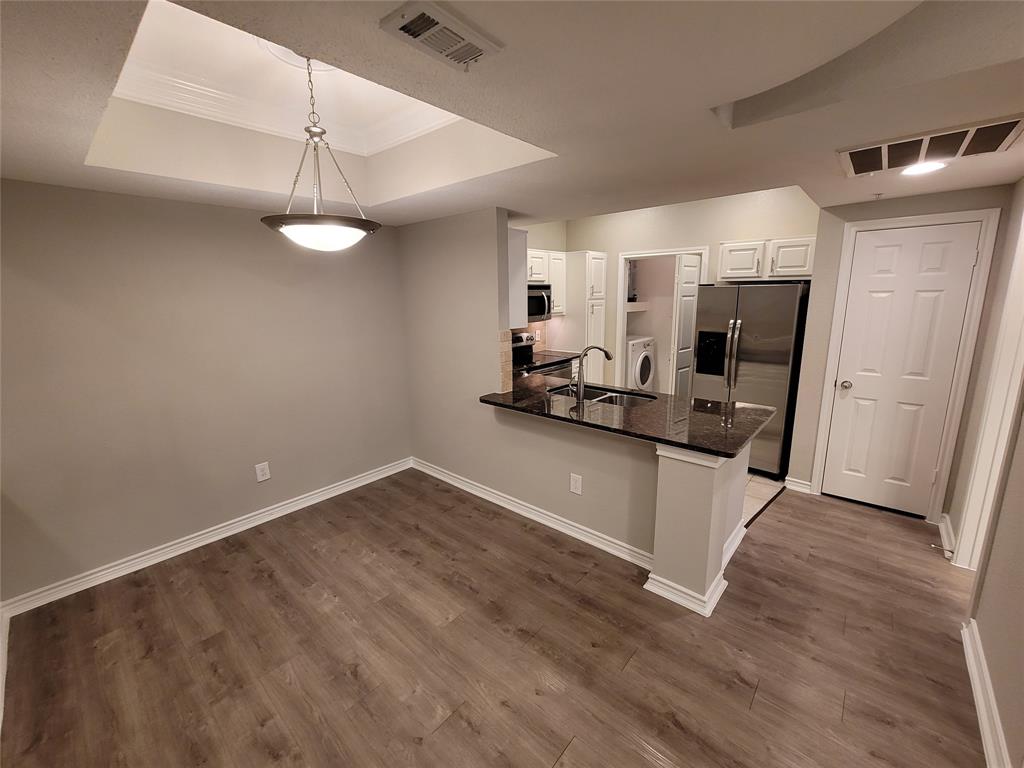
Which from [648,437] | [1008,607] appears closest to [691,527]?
[648,437]

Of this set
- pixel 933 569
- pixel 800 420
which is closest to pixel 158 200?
pixel 800 420

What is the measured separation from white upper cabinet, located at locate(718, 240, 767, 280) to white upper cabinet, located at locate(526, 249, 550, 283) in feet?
6.14

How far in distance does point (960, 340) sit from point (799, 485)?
1451 mm

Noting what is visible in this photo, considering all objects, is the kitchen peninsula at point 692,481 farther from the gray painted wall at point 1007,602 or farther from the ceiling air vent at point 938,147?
the ceiling air vent at point 938,147

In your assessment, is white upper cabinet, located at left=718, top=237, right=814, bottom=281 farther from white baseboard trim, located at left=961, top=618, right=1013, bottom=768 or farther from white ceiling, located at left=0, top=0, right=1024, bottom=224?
white baseboard trim, located at left=961, top=618, right=1013, bottom=768

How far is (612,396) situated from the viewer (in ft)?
10.2

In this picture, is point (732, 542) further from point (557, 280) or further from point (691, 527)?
point (557, 280)

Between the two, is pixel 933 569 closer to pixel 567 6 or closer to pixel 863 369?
pixel 863 369

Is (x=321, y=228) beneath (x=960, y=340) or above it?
above

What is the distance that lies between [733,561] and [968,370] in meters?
2.00

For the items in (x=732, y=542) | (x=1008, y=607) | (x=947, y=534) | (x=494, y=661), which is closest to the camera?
(x=1008, y=607)

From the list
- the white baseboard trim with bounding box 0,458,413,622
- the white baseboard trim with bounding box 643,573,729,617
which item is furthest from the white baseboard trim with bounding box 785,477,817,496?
the white baseboard trim with bounding box 0,458,413,622

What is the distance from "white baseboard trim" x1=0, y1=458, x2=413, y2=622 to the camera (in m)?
2.31

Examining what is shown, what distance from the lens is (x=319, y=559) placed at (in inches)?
106
